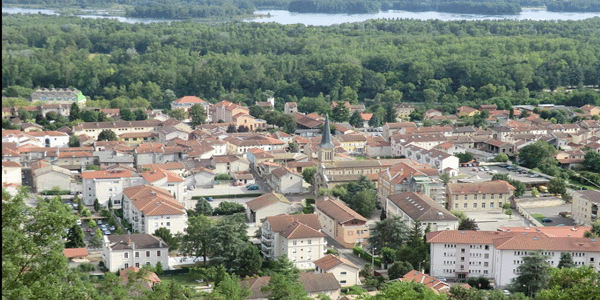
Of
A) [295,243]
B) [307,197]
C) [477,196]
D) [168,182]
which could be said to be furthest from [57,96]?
[295,243]

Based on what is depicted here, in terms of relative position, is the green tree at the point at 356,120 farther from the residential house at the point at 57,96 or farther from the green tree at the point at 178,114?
the residential house at the point at 57,96

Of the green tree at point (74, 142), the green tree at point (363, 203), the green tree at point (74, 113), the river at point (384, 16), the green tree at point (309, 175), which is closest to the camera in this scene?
the green tree at point (363, 203)

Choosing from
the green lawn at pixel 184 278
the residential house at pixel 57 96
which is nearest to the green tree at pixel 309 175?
the green lawn at pixel 184 278

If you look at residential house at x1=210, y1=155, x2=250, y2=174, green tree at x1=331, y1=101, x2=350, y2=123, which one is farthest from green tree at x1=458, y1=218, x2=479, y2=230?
green tree at x1=331, y1=101, x2=350, y2=123

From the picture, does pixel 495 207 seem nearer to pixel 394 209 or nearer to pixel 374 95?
pixel 394 209

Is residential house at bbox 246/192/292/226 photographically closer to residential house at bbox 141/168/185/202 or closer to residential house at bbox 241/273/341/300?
residential house at bbox 141/168/185/202

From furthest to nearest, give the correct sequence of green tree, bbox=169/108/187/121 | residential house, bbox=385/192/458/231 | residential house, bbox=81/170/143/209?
green tree, bbox=169/108/187/121 < residential house, bbox=81/170/143/209 < residential house, bbox=385/192/458/231

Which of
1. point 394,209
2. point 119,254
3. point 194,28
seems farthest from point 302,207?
point 194,28
